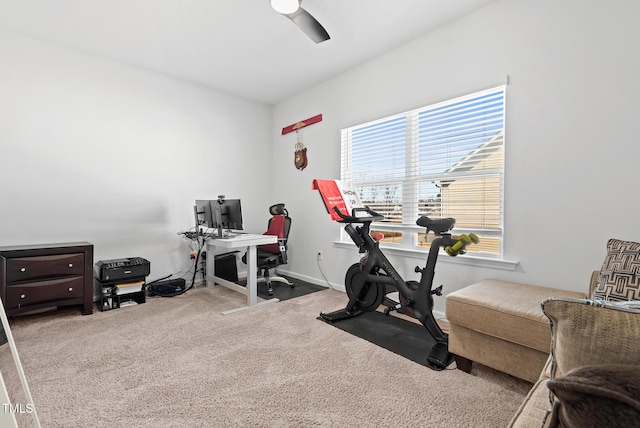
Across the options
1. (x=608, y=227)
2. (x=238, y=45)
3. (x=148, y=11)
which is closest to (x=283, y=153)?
(x=238, y=45)

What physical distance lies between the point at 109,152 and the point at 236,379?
3.07 m

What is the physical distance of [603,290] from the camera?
4.59 feet

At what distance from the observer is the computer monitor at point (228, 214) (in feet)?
10.9

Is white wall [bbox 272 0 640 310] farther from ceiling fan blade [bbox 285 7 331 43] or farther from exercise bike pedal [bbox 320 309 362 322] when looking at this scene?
ceiling fan blade [bbox 285 7 331 43]

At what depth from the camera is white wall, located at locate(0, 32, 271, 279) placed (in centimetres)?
300

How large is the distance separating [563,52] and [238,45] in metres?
2.88

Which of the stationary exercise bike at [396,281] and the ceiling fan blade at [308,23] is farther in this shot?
the stationary exercise bike at [396,281]

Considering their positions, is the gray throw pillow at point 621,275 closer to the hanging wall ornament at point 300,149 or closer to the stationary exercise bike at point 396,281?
the stationary exercise bike at point 396,281

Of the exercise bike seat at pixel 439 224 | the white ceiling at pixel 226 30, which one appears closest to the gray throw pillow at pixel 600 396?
the exercise bike seat at pixel 439 224

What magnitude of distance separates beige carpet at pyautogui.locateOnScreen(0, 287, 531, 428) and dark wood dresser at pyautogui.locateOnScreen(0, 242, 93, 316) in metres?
0.21

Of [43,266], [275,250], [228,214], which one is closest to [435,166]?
[275,250]

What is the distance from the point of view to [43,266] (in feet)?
9.14

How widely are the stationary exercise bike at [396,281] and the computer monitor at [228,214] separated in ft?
3.90

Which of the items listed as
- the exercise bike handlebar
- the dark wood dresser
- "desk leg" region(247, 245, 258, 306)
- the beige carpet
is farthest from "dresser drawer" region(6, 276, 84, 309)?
the exercise bike handlebar
